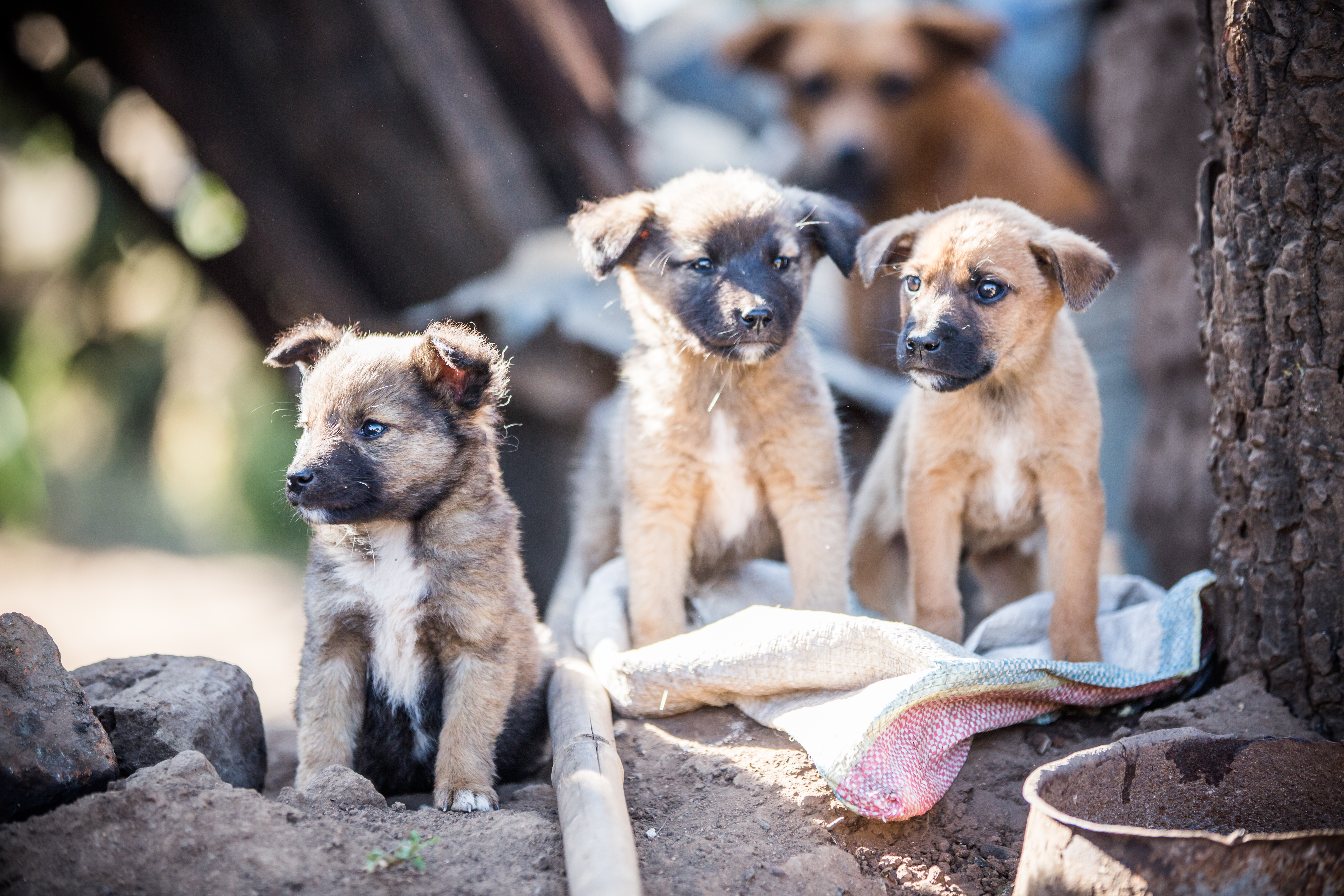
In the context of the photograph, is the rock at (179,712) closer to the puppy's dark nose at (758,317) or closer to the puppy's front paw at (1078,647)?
the puppy's dark nose at (758,317)

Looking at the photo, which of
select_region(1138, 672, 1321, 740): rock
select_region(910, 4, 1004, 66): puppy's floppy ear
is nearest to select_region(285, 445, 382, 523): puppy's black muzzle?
select_region(1138, 672, 1321, 740): rock

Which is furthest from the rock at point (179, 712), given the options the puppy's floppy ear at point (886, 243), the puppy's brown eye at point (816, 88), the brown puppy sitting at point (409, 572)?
the puppy's brown eye at point (816, 88)

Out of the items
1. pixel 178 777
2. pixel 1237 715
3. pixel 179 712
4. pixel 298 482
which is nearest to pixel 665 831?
pixel 178 777

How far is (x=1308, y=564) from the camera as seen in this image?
344 cm

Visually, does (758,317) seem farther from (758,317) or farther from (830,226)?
(830,226)

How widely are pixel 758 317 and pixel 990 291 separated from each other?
885 mm

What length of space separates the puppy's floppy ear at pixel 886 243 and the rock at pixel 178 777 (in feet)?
9.62

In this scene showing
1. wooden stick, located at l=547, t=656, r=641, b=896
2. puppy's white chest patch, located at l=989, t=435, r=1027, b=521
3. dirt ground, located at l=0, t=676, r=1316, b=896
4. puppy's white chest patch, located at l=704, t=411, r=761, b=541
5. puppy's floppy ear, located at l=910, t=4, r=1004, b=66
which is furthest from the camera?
puppy's floppy ear, located at l=910, t=4, r=1004, b=66

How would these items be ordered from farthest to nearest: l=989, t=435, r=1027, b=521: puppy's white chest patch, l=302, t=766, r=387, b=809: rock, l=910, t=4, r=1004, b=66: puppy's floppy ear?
1. l=910, t=4, r=1004, b=66: puppy's floppy ear
2. l=989, t=435, r=1027, b=521: puppy's white chest patch
3. l=302, t=766, r=387, b=809: rock

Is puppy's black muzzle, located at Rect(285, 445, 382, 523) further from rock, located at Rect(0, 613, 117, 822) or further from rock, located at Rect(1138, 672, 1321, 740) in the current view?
rock, located at Rect(1138, 672, 1321, 740)

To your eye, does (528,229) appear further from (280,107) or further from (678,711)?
(678,711)

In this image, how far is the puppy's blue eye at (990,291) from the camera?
3785mm

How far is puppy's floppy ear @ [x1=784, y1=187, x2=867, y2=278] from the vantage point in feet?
14.2

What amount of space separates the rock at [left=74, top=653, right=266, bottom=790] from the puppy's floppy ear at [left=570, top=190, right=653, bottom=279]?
7.09 ft
